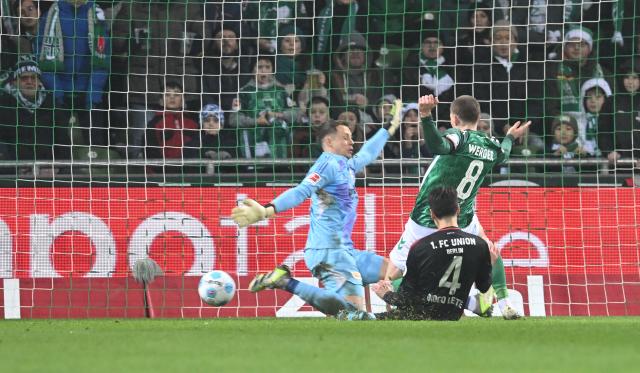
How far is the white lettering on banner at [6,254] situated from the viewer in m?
13.5

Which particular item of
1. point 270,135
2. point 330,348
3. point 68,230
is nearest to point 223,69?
point 270,135

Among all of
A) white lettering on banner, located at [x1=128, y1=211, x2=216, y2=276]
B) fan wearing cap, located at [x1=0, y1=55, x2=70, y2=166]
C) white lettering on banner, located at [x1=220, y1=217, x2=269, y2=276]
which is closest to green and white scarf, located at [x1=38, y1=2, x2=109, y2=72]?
fan wearing cap, located at [x1=0, y1=55, x2=70, y2=166]

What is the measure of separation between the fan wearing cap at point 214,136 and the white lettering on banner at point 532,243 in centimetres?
347

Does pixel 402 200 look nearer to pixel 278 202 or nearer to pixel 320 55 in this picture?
pixel 320 55

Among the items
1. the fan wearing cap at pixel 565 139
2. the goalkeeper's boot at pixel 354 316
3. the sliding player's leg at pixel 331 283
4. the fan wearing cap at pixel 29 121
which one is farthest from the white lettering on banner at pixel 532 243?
the fan wearing cap at pixel 29 121

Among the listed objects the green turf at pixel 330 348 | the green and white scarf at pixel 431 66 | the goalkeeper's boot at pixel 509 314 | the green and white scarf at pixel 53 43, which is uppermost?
the green and white scarf at pixel 53 43

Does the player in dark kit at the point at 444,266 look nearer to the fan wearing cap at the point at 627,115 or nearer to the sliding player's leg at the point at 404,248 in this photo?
the sliding player's leg at the point at 404,248

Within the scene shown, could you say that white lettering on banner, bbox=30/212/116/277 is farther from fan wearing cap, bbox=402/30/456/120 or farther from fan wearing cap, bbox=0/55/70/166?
fan wearing cap, bbox=402/30/456/120

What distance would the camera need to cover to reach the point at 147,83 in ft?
50.2

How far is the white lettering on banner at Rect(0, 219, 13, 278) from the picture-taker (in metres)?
13.5

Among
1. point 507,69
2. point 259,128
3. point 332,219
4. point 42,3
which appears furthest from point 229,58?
point 332,219

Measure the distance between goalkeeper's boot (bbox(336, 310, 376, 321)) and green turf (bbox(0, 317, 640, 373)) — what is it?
1011 millimetres

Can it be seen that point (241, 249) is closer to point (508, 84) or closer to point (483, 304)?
point (483, 304)

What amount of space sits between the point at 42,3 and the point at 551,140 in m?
6.43
